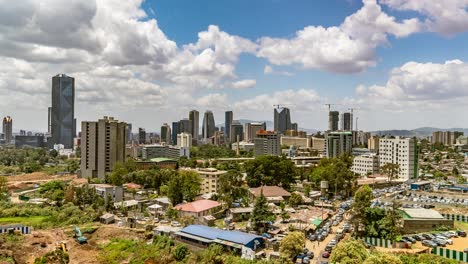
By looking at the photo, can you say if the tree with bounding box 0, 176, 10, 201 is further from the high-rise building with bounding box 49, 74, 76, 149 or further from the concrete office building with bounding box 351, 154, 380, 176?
the high-rise building with bounding box 49, 74, 76, 149

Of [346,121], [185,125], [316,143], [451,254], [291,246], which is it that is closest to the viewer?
[291,246]

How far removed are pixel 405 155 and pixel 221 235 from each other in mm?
29783

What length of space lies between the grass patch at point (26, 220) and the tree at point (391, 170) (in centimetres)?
3171

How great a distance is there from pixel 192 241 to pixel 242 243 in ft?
9.16

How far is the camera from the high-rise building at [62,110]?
365 ft

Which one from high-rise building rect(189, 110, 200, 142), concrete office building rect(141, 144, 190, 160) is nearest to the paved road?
concrete office building rect(141, 144, 190, 160)

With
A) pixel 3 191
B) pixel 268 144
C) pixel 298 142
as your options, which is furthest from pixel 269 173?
pixel 298 142

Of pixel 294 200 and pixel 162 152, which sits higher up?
pixel 162 152

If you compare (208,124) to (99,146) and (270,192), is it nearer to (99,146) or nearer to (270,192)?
(99,146)

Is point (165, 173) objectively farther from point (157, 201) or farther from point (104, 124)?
point (104, 124)

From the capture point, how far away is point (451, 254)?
16828 mm

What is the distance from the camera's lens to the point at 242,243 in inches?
690

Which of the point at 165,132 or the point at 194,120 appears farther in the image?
the point at 194,120

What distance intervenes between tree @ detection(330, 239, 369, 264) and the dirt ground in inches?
429
